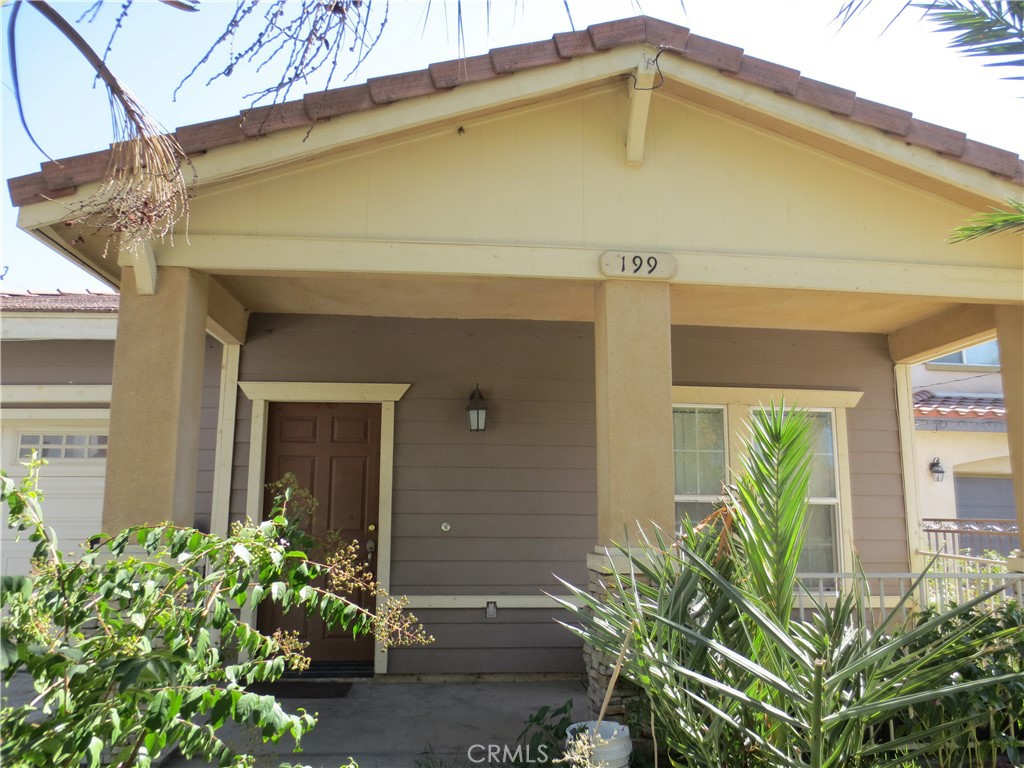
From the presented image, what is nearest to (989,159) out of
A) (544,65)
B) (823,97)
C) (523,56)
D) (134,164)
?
(823,97)

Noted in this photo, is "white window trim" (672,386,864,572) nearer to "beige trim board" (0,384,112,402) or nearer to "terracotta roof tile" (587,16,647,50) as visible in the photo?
"terracotta roof tile" (587,16,647,50)

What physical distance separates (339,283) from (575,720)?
3.22 m

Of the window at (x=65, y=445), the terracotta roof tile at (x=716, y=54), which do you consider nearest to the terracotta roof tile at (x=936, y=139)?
the terracotta roof tile at (x=716, y=54)

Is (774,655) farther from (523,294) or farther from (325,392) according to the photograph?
(325,392)

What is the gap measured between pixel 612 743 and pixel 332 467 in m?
3.36

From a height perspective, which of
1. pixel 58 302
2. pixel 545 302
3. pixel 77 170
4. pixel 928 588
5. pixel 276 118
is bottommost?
pixel 928 588

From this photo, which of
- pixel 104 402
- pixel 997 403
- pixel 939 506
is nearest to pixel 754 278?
pixel 104 402

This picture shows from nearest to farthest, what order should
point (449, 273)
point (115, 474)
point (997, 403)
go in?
point (115, 474) < point (449, 273) < point (997, 403)

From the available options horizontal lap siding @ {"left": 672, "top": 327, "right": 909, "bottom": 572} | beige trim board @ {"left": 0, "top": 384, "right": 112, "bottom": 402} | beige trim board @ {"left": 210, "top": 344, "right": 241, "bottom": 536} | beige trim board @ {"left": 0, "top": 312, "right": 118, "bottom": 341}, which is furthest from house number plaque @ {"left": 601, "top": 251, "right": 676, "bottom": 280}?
beige trim board @ {"left": 0, "top": 384, "right": 112, "bottom": 402}

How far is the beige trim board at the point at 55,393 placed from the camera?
20.2 feet

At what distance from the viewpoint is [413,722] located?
4727 mm

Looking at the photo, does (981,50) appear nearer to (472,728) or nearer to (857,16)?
(857,16)

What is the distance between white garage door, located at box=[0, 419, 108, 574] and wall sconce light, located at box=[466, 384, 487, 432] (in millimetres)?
3064

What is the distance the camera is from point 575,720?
4777 millimetres
